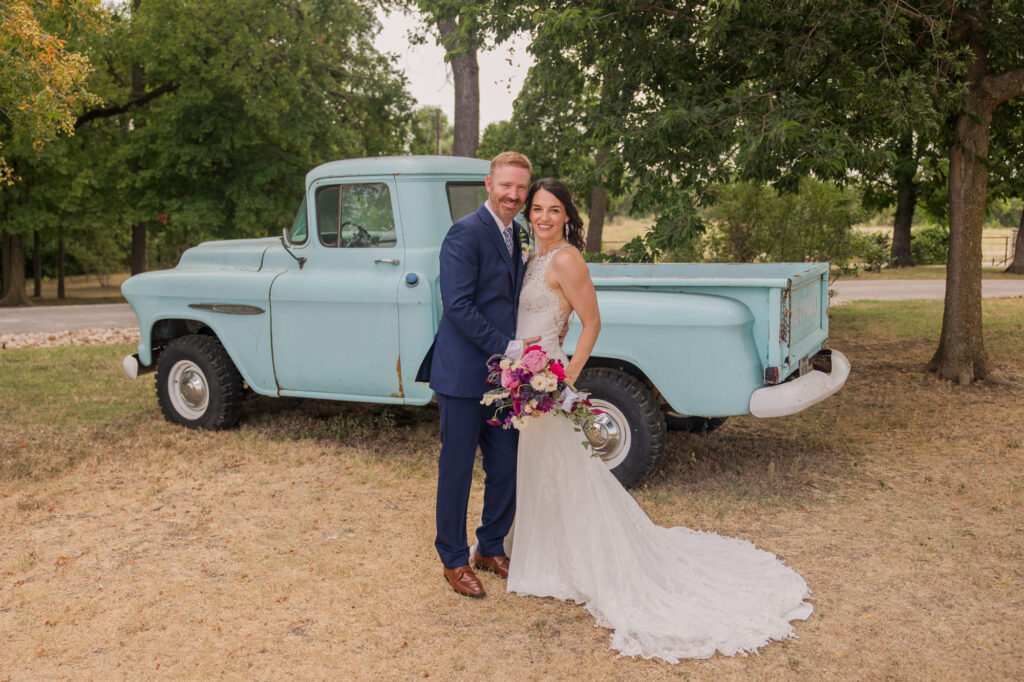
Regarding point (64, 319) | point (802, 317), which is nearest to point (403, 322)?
point (802, 317)

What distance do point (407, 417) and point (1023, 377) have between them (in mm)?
6675

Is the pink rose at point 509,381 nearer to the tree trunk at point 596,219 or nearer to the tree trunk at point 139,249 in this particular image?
the tree trunk at point 596,219

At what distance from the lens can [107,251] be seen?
3850cm

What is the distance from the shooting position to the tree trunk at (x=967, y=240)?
356 inches

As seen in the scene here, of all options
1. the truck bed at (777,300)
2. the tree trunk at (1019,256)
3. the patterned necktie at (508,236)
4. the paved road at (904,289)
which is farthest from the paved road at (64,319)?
the tree trunk at (1019,256)

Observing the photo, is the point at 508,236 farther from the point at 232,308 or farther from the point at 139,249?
the point at 139,249

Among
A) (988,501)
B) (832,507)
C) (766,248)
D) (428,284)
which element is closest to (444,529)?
(428,284)

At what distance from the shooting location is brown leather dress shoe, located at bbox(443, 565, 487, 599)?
4.18 metres

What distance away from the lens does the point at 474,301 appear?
4.05 metres

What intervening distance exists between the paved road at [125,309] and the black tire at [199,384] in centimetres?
1006

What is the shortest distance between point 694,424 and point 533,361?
3551 mm

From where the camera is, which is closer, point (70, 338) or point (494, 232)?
point (494, 232)

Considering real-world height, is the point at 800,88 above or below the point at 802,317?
above

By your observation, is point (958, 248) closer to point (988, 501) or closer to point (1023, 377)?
point (1023, 377)
